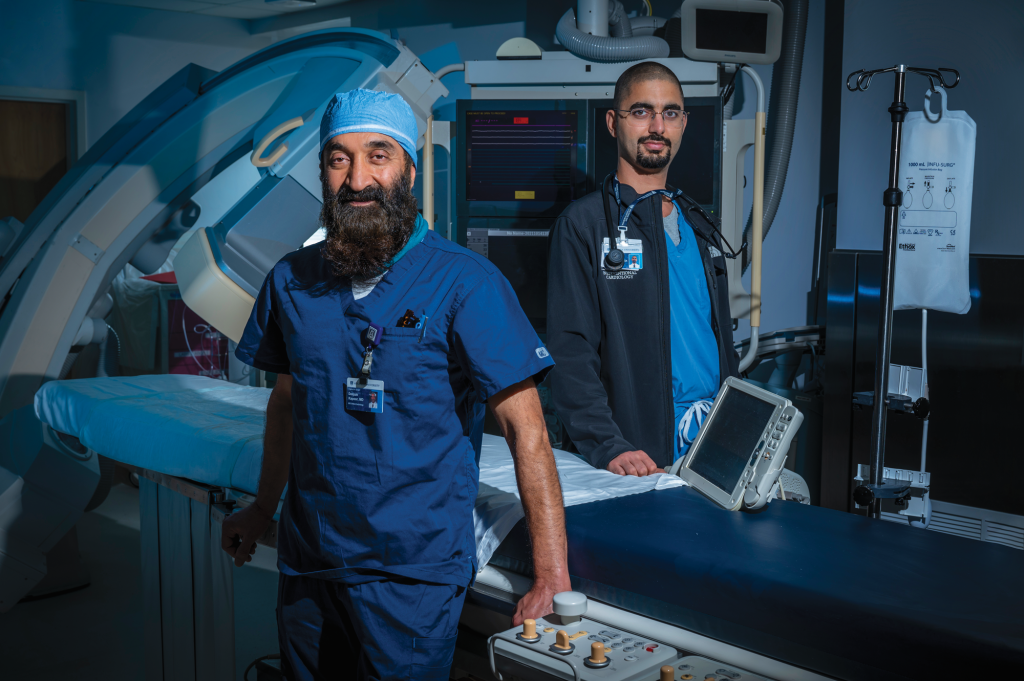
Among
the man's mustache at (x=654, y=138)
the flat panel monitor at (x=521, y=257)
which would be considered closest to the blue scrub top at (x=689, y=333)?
the man's mustache at (x=654, y=138)

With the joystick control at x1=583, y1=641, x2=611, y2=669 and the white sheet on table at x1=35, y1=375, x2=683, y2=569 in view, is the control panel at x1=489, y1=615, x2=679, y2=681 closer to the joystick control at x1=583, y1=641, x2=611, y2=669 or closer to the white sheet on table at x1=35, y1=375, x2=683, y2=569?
the joystick control at x1=583, y1=641, x2=611, y2=669

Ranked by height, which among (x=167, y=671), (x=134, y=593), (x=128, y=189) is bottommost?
(x=134, y=593)

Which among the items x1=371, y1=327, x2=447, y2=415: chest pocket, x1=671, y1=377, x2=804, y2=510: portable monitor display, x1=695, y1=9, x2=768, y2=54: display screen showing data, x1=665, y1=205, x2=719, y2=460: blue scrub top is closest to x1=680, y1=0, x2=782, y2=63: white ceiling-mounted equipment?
x1=695, y1=9, x2=768, y2=54: display screen showing data

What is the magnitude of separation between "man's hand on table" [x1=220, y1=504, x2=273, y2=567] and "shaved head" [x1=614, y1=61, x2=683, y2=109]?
138 cm

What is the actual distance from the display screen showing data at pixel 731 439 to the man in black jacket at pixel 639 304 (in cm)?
26

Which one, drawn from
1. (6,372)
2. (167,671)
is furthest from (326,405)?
(6,372)

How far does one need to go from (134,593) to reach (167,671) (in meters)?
1.54

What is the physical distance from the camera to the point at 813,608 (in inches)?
45.1

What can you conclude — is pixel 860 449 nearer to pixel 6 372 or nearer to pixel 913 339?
pixel 913 339

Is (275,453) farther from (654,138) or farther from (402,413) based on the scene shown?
(654,138)

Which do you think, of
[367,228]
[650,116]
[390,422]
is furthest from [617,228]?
[390,422]

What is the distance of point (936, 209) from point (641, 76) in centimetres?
117

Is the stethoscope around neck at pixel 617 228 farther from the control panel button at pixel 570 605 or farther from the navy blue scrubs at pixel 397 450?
the control panel button at pixel 570 605

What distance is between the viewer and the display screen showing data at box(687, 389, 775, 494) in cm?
157
